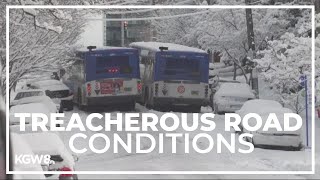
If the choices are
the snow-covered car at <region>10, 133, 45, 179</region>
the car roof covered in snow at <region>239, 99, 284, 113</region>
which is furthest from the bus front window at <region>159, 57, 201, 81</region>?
the snow-covered car at <region>10, 133, 45, 179</region>

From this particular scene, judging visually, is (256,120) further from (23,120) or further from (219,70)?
(219,70)

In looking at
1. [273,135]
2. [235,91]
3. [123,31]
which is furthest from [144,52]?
[273,135]

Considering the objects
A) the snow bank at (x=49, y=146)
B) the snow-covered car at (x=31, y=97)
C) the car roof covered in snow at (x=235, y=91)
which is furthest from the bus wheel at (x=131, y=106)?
the snow bank at (x=49, y=146)

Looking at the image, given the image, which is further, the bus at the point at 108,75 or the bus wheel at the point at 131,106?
the bus at the point at 108,75

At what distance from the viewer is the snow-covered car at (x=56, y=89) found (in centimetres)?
1964

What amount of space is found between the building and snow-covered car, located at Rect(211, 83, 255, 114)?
2.92 m

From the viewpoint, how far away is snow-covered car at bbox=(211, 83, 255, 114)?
16375 mm

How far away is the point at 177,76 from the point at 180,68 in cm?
51

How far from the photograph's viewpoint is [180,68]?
59.4 feet

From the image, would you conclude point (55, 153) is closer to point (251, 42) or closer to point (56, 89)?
point (56, 89)

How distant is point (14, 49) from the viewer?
14.2m

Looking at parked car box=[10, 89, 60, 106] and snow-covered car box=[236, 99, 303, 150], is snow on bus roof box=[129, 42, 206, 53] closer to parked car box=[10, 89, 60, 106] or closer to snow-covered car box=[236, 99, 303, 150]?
parked car box=[10, 89, 60, 106]

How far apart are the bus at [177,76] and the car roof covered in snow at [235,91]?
0.69 metres

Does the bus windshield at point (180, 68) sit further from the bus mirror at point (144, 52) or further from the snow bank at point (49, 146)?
the snow bank at point (49, 146)
